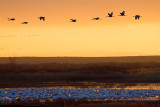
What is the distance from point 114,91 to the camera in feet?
122

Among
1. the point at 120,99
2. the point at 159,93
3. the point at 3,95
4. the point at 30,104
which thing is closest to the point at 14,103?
the point at 30,104

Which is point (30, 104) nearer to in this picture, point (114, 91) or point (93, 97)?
point (93, 97)

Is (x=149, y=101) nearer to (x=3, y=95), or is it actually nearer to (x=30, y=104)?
(x=30, y=104)

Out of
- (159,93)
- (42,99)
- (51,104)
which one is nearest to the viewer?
(51,104)

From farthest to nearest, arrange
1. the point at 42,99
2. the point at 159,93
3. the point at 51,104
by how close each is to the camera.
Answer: the point at 159,93 < the point at 42,99 < the point at 51,104

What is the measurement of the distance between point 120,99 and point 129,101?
3.71ft

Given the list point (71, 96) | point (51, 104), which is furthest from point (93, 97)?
point (51, 104)

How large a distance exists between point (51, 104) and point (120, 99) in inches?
180

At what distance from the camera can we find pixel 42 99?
110 ft

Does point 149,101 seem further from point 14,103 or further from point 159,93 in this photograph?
point 14,103

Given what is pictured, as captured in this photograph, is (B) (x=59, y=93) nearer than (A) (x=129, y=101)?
No

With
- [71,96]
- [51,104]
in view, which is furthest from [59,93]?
[51,104]

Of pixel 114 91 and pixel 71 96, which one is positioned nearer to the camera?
pixel 71 96

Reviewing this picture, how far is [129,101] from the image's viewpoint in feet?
106
